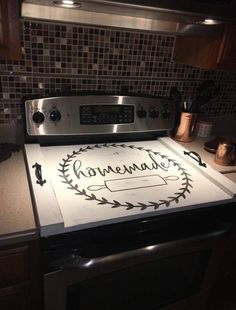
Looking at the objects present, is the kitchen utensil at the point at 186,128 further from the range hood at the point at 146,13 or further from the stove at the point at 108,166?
the range hood at the point at 146,13

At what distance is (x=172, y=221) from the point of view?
2.67ft

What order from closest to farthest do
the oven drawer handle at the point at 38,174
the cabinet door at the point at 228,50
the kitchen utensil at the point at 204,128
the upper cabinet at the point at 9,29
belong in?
1. the upper cabinet at the point at 9,29
2. the oven drawer handle at the point at 38,174
3. the cabinet door at the point at 228,50
4. the kitchen utensil at the point at 204,128

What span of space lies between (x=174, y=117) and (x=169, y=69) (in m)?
0.25

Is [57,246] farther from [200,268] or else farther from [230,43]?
[230,43]

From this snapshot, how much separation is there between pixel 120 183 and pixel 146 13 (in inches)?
21.0

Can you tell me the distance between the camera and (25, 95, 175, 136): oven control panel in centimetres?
106

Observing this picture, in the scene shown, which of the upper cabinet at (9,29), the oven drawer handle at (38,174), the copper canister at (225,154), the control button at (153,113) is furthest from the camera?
the control button at (153,113)

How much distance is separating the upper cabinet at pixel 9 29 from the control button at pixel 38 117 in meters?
0.30

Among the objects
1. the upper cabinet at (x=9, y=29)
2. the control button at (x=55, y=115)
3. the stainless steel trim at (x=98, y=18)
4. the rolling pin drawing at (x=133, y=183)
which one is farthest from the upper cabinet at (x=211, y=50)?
the upper cabinet at (x=9, y=29)

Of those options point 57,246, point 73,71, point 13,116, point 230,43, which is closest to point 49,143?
point 13,116

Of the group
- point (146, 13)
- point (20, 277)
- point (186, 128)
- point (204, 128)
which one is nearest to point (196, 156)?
point (186, 128)

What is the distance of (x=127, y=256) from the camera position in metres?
0.80

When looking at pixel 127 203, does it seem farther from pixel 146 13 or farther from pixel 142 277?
pixel 146 13

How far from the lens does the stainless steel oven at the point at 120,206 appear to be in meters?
0.74
